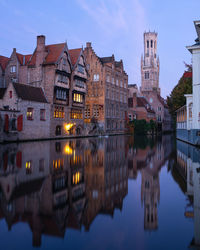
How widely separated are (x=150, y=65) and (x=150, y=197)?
158 m

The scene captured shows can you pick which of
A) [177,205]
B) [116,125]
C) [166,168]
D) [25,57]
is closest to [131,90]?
[116,125]

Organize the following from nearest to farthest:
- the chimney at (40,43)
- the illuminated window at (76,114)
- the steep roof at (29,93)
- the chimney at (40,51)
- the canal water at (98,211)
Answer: the canal water at (98,211), the steep roof at (29,93), the chimney at (40,51), the chimney at (40,43), the illuminated window at (76,114)

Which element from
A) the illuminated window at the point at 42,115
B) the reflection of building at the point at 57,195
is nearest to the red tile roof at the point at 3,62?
the illuminated window at the point at 42,115

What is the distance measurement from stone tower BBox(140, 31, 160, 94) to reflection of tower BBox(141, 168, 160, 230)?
146773 millimetres

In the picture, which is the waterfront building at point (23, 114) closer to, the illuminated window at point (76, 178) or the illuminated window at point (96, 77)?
the illuminated window at point (76, 178)

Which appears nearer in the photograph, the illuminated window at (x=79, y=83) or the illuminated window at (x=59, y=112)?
the illuminated window at (x=59, y=112)

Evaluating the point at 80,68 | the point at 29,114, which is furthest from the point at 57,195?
the point at 80,68

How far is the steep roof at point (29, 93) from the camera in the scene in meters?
36.2

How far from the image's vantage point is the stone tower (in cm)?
15612

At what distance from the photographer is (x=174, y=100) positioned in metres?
47.8

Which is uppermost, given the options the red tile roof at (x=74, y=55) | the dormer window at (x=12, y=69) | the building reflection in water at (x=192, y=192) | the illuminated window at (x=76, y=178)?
the red tile roof at (x=74, y=55)

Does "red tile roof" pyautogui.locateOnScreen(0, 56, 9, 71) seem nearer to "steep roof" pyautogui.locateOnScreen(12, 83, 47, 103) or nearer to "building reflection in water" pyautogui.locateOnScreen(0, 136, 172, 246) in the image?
"steep roof" pyautogui.locateOnScreen(12, 83, 47, 103)

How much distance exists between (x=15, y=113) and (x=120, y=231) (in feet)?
104

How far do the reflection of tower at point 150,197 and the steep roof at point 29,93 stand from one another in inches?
1111
